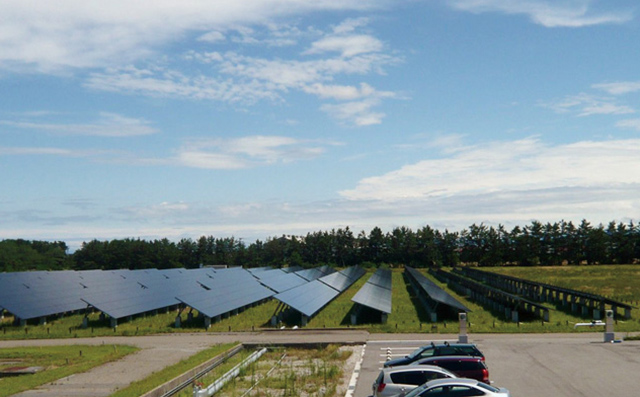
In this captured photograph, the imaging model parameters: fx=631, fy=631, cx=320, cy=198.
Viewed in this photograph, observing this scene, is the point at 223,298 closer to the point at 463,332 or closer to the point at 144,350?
the point at 144,350

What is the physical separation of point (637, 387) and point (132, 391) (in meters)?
18.0

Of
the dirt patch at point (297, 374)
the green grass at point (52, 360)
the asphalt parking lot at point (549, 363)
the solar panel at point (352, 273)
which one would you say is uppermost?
the solar panel at point (352, 273)

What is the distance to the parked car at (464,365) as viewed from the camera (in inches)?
838

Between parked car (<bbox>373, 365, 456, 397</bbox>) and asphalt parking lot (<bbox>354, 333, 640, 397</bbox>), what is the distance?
285 cm

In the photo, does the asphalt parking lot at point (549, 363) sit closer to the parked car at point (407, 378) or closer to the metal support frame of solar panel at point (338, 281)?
the parked car at point (407, 378)

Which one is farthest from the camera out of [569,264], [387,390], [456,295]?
[569,264]

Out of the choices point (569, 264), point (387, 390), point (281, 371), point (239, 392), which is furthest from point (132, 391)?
point (569, 264)

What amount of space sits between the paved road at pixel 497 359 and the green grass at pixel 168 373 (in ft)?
2.52

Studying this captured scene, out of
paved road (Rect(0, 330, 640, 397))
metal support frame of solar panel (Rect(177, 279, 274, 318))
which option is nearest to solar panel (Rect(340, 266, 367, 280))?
metal support frame of solar panel (Rect(177, 279, 274, 318))

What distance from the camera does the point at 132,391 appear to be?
2294cm

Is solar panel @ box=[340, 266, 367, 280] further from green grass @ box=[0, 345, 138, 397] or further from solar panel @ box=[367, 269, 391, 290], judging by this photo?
green grass @ box=[0, 345, 138, 397]

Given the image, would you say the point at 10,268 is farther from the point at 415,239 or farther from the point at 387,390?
the point at 387,390

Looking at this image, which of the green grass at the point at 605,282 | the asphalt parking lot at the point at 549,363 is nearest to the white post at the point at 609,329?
the asphalt parking lot at the point at 549,363

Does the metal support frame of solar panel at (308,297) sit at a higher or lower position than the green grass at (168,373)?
higher
